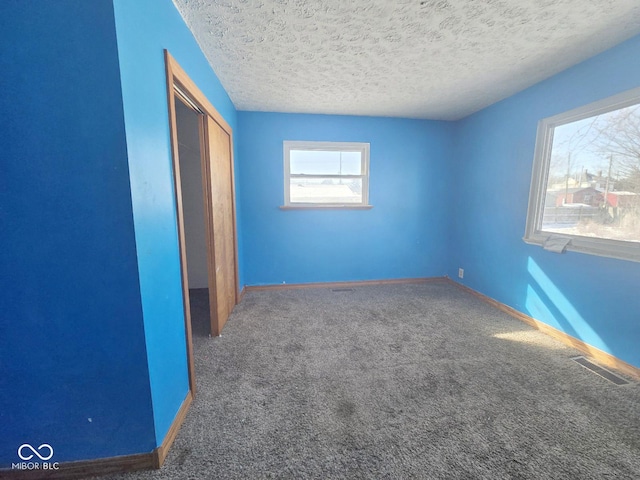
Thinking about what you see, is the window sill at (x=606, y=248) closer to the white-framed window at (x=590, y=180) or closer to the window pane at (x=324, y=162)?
the white-framed window at (x=590, y=180)

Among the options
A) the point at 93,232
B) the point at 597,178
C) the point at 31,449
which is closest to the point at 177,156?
the point at 93,232

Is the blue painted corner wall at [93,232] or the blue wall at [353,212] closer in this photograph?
the blue painted corner wall at [93,232]

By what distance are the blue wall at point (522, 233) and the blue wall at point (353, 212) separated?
36cm

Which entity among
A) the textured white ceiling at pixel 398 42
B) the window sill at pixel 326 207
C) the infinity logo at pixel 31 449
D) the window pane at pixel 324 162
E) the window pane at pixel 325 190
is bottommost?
the infinity logo at pixel 31 449

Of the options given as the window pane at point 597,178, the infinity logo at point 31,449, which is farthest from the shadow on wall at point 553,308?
the infinity logo at point 31,449

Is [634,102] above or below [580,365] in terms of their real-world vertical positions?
above

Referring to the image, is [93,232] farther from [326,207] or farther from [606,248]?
[606,248]

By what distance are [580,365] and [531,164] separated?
71.3 inches

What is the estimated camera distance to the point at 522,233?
251 centimetres

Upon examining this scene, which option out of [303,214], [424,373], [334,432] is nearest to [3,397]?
[334,432]

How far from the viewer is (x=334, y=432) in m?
1.26

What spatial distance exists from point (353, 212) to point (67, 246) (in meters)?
2.89

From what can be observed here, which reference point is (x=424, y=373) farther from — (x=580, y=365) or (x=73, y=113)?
(x=73, y=113)

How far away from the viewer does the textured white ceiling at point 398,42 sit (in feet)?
4.54
